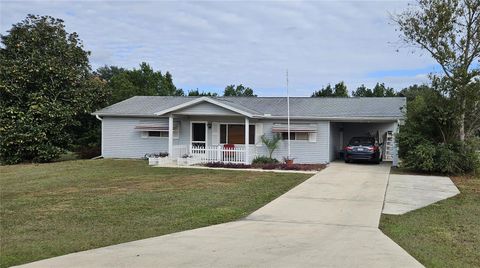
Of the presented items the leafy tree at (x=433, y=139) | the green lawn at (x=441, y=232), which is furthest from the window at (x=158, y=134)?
the green lawn at (x=441, y=232)

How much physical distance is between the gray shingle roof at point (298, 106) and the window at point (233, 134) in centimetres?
116

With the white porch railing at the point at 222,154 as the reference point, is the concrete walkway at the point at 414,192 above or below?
below

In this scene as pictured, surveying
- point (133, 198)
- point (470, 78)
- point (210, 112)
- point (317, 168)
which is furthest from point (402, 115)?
point (133, 198)

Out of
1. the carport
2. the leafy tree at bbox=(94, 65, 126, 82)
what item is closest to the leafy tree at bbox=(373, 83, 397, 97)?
the carport

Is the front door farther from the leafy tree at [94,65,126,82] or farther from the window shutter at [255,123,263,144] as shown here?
the leafy tree at [94,65,126,82]

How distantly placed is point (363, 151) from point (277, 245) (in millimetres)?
15911

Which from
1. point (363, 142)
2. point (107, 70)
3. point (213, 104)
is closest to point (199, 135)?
point (213, 104)

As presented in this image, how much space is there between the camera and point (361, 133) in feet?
87.8

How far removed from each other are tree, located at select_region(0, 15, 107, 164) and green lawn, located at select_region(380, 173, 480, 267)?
20301 mm

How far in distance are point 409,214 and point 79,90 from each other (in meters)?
21.7

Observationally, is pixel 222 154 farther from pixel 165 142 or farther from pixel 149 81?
pixel 149 81

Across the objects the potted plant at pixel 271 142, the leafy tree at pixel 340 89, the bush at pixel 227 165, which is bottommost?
the bush at pixel 227 165

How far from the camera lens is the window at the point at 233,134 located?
2391 cm

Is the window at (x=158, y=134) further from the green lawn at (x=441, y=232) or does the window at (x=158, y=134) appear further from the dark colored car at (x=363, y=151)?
the green lawn at (x=441, y=232)
